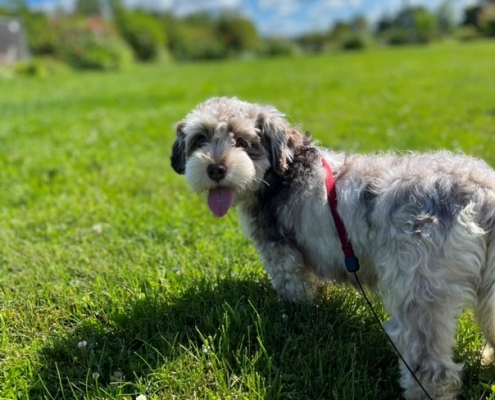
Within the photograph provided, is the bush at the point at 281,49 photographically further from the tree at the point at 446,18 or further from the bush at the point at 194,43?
the tree at the point at 446,18

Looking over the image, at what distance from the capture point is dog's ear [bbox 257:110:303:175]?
3.33m

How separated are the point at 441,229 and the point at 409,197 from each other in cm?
27

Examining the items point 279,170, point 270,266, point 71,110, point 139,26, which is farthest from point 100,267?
point 139,26

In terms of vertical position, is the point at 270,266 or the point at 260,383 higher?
the point at 270,266

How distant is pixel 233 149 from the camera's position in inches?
129

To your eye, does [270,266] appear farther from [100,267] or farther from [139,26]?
[139,26]

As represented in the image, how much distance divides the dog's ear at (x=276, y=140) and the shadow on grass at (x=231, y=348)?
40.1 inches

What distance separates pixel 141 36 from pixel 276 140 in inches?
2401

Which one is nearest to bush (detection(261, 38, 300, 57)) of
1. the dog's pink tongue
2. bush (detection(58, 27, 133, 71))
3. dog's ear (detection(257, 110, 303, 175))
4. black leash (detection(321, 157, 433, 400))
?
bush (detection(58, 27, 133, 71))

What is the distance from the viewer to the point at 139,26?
2415 inches

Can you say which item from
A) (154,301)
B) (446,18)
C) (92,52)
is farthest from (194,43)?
(154,301)

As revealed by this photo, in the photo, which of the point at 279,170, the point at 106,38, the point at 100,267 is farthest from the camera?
the point at 106,38

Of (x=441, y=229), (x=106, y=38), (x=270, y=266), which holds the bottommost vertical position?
(x=270, y=266)

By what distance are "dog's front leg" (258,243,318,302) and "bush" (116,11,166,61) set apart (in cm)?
5917
